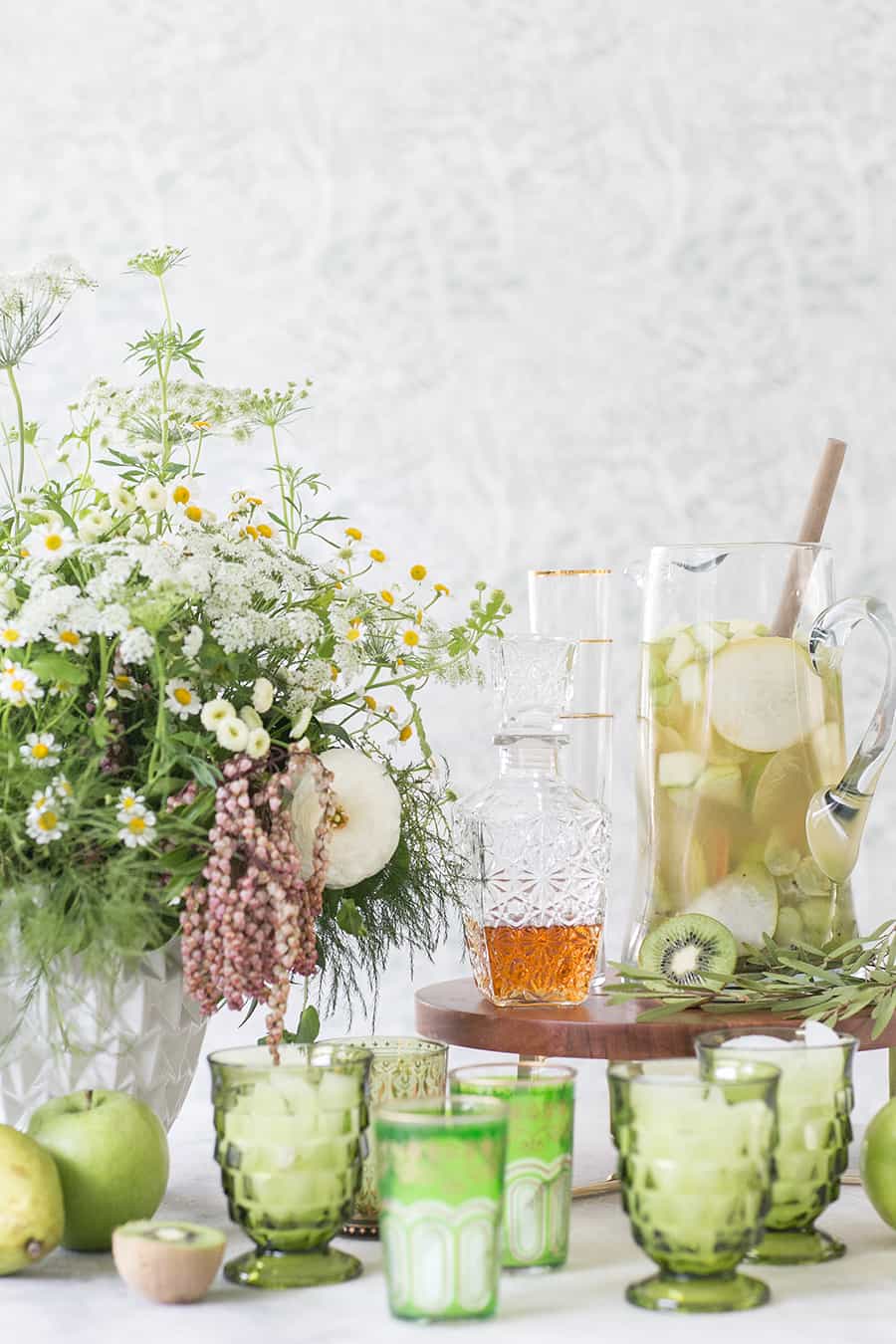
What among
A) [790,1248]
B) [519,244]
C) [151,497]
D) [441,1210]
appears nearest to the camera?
[441,1210]

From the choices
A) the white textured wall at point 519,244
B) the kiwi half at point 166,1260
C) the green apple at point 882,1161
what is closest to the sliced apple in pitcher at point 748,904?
the green apple at point 882,1161

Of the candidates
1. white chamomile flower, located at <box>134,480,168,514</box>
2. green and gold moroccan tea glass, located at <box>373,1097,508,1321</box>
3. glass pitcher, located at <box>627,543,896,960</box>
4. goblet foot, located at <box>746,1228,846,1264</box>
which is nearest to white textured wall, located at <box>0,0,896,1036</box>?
glass pitcher, located at <box>627,543,896,960</box>

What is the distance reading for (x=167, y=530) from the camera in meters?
1.06

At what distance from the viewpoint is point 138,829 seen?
89 centimetres

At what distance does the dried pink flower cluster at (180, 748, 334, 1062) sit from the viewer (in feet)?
2.89

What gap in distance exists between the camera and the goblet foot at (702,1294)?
0.79 m

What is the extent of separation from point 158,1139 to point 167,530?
1.23 ft

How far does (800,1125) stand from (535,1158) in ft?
0.44

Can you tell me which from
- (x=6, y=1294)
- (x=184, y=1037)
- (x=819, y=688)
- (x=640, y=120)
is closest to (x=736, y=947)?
(x=819, y=688)

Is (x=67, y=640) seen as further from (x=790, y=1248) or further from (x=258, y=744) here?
(x=790, y=1248)

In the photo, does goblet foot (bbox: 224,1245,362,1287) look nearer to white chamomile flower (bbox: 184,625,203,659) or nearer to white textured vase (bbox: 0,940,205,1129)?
white textured vase (bbox: 0,940,205,1129)

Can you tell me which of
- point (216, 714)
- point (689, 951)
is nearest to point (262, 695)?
point (216, 714)

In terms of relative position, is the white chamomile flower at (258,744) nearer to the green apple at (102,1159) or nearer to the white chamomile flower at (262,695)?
the white chamomile flower at (262,695)

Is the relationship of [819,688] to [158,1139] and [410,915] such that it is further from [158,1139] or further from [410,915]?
[158,1139]
